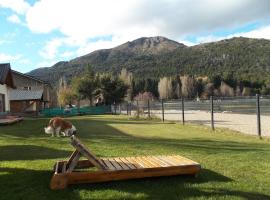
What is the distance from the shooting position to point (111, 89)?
7912 cm

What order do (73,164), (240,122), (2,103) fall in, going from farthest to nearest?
1. (2,103)
2. (240,122)
3. (73,164)

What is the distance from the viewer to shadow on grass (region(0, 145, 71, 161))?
408 inches

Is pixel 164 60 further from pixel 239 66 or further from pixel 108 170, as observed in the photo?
pixel 108 170

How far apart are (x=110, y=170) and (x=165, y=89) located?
401 feet

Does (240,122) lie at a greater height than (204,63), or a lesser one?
lesser

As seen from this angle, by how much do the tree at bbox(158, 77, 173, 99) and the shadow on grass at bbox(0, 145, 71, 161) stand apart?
11271 centimetres

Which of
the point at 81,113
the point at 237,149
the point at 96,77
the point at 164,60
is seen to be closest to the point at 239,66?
the point at 164,60

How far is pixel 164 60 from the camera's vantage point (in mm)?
173375

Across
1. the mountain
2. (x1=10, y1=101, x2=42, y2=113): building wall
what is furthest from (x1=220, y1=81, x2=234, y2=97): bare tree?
(x1=10, y1=101, x2=42, y2=113): building wall

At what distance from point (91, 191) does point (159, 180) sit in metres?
1.23

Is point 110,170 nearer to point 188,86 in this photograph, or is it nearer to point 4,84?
point 4,84

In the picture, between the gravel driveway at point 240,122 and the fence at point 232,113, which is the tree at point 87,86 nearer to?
the fence at point 232,113

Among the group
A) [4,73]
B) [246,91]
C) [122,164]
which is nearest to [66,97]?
[246,91]

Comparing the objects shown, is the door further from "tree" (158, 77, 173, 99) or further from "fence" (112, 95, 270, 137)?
"tree" (158, 77, 173, 99)
